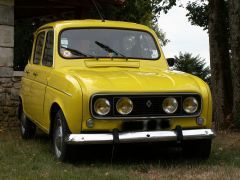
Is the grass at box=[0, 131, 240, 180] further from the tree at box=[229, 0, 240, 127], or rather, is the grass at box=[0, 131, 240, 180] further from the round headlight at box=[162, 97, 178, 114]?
the tree at box=[229, 0, 240, 127]

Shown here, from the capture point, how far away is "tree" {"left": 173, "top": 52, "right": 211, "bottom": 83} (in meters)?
35.8

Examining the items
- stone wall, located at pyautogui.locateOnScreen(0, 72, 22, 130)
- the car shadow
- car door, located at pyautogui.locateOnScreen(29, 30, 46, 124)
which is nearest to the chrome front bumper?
the car shadow

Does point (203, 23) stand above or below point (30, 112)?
above

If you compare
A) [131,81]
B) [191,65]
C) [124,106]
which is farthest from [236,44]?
[191,65]

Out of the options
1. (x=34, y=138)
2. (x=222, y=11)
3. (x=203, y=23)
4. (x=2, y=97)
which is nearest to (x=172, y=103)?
(x=34, y=138)

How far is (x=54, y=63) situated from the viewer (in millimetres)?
7434

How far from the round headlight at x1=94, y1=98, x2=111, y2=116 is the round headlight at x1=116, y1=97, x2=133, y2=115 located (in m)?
0.12

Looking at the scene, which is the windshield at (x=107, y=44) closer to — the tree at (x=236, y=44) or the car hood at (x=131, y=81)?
the car hood at (x=131, y=81)

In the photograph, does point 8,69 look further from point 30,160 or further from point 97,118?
point 97,118

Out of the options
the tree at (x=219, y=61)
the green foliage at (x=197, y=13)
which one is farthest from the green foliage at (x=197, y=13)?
the tree at (x=219, y=61)

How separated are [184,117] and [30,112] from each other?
2926 millimetres

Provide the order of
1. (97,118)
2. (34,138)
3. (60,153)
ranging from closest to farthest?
1. (97,118)
2. (60,153)
3. (34,138)

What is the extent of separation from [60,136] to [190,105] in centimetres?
165

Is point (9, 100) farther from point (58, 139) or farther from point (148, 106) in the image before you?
point (148, 106)
